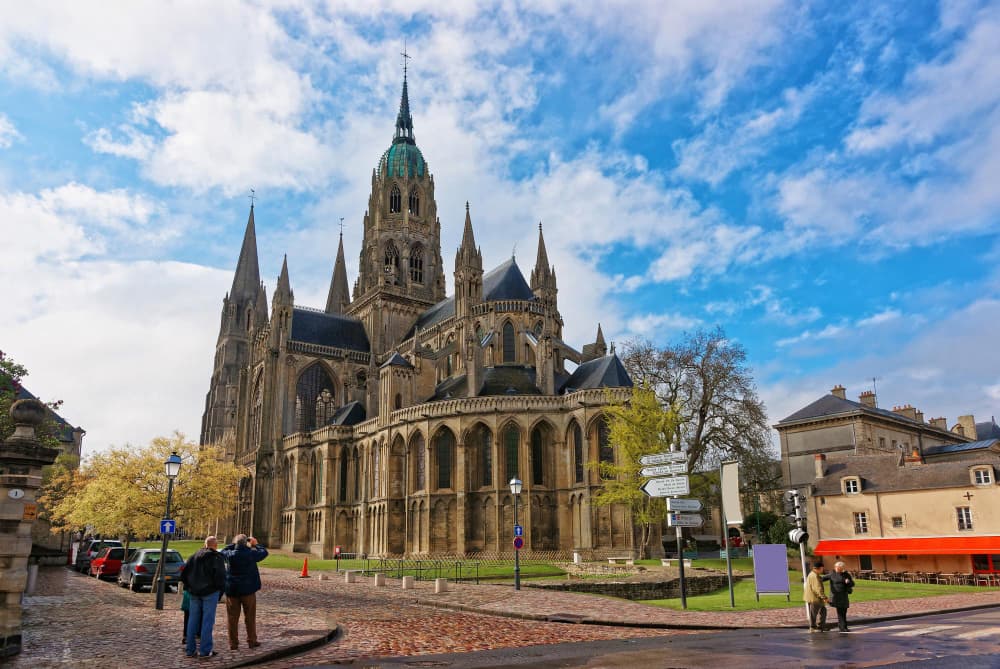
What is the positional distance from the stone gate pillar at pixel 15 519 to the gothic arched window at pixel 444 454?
3635 centimetres

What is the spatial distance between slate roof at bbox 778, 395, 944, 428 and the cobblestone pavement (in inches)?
1239

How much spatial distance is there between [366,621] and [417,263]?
61229mm

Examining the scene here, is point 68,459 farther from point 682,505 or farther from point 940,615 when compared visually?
point 940,615

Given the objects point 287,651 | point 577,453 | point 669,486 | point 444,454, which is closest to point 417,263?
point 444,454

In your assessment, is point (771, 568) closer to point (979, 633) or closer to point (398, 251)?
point (979, 633)

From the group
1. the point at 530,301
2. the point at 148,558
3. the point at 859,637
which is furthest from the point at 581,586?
the point at 530,301

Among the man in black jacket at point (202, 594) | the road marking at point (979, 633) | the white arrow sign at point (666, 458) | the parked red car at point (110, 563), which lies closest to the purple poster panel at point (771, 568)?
the white arrow sign at point (666, 458)

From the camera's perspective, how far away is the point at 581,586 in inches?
918

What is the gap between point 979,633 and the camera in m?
13.2

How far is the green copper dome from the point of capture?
76.7m

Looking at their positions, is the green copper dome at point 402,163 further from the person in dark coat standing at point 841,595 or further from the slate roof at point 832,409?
the person in dark coat standing at point 841,595

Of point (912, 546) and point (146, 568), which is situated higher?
point (146, 568)

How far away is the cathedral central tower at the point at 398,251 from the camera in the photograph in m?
70.8

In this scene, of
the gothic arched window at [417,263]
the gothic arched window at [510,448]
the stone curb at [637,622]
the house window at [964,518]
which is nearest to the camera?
the stone curb at [637,622]
